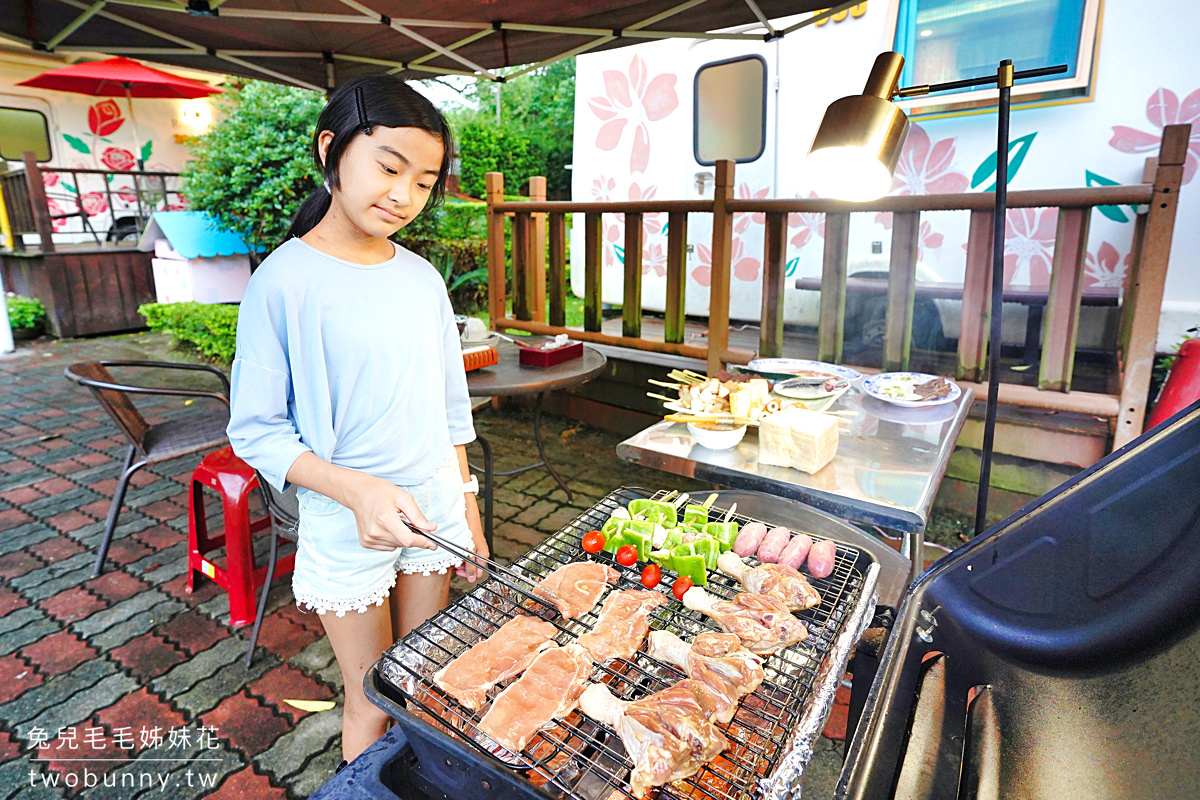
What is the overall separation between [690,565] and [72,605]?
362 cm

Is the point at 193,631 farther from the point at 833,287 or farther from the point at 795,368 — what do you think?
the point at 833,287

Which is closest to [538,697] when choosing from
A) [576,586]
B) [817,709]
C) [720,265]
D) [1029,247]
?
[576,586]

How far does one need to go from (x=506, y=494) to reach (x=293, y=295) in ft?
11.5

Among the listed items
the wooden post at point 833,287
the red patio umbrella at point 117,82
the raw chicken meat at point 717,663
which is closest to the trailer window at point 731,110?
the wooden post at point 833,287

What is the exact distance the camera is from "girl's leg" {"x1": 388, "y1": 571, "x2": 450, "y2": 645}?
6.89 feet

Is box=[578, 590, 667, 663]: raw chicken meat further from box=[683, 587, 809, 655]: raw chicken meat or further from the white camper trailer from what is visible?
the white camper trailer

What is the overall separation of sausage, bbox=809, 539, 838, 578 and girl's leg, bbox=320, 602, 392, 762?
1267 millimetres

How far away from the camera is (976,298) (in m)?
3.78

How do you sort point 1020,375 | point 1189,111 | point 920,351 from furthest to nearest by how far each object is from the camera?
point 920,351 < point 1020,375 < point 1189,111

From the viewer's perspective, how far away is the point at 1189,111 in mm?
4457

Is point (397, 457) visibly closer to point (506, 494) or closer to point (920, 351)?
point (506, 494)

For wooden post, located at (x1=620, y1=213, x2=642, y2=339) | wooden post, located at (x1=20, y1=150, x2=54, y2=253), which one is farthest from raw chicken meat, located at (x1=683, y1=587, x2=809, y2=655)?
wooden post, located at (x1=20, y1=150, x2=54, y2=253)

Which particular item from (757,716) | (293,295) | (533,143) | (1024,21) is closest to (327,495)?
(293,295)

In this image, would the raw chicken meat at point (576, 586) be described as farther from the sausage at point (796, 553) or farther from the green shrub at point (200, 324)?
the green shrub at point (200, 324)
